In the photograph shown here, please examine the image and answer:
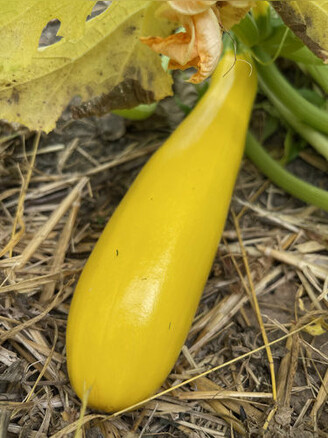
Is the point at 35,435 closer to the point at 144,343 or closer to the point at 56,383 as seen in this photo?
the point at 56,383

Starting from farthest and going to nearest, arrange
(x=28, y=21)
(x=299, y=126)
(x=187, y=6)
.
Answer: (x=299, y=126) → (x=28, y=21) → (x=187, y=6)

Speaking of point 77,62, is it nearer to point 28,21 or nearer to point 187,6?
point 28,21

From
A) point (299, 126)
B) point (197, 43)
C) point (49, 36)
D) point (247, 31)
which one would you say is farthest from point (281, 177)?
point (49, 36)

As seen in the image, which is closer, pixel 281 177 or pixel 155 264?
pixel 155 264

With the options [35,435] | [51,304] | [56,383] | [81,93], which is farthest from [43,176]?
[35,435]

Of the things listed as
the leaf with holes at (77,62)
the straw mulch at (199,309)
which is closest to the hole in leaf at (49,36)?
the leaf with holes at (77,62)

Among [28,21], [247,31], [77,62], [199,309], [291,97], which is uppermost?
[28,21]
